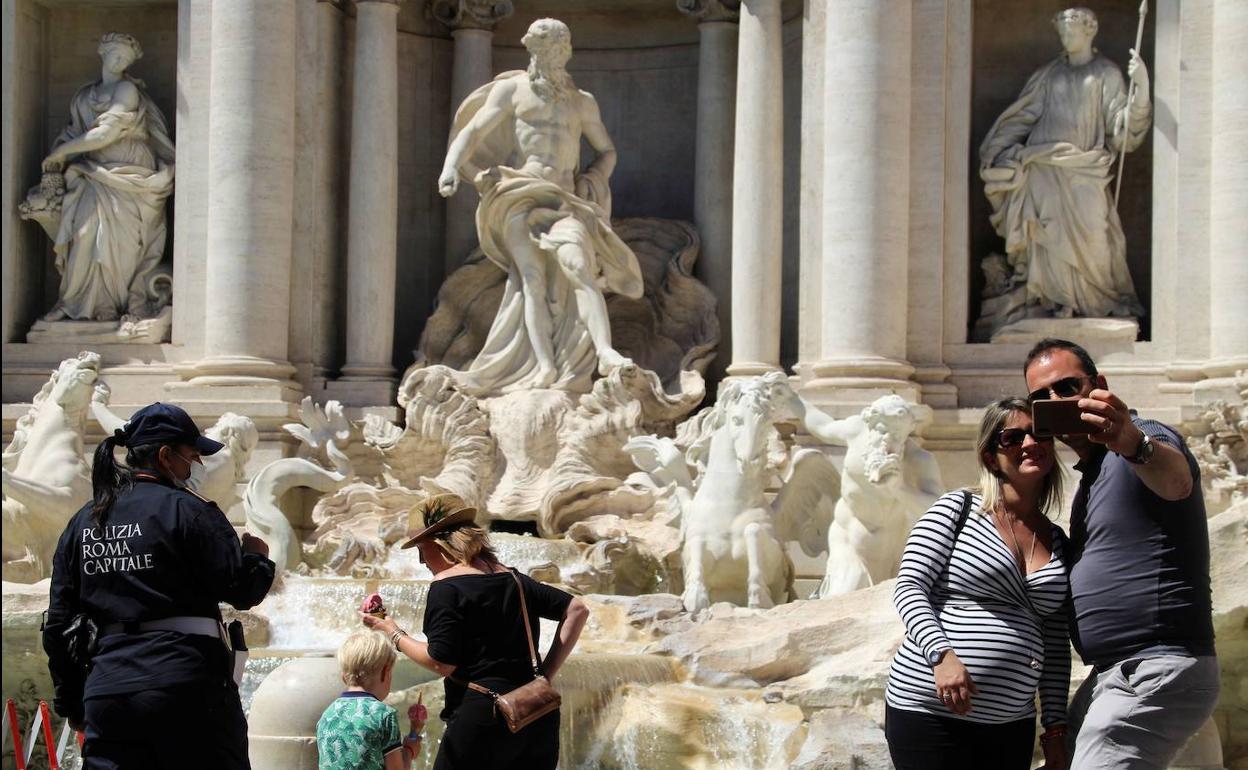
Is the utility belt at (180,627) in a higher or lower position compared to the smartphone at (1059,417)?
lower

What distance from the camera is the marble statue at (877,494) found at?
11656mm

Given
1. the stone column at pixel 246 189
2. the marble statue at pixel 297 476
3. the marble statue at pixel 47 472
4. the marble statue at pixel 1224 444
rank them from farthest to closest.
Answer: the stone column at pixel 246 189
the marble statue at pixel 297 476
the marble statue at pixel 1224 444
the marble statue at pixel 47 472

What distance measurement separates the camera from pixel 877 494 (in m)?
Result: 11.7

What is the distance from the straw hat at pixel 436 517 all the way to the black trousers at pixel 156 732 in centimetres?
80

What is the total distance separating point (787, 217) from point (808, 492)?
15.3 ft

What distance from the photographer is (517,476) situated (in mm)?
14703

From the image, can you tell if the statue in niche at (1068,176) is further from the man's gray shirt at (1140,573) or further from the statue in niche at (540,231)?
the man's gray shirt at (1140,573)

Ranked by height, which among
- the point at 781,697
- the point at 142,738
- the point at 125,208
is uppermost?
the point at 125,208

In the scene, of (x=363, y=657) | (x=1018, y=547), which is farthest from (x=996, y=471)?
(x=363, y=657)

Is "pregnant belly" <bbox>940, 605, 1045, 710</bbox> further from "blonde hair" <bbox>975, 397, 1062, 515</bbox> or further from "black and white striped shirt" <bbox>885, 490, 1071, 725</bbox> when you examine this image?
"blonde hair" <bbox>975, 397, 1062, 515</bbox>

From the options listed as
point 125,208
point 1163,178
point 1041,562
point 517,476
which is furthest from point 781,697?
point 125,208

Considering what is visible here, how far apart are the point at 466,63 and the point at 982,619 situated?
42.2 ft

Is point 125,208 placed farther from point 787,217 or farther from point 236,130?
point 787,217

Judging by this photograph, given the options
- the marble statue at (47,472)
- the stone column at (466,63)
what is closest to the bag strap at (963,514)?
the marble statue at (47,472)
